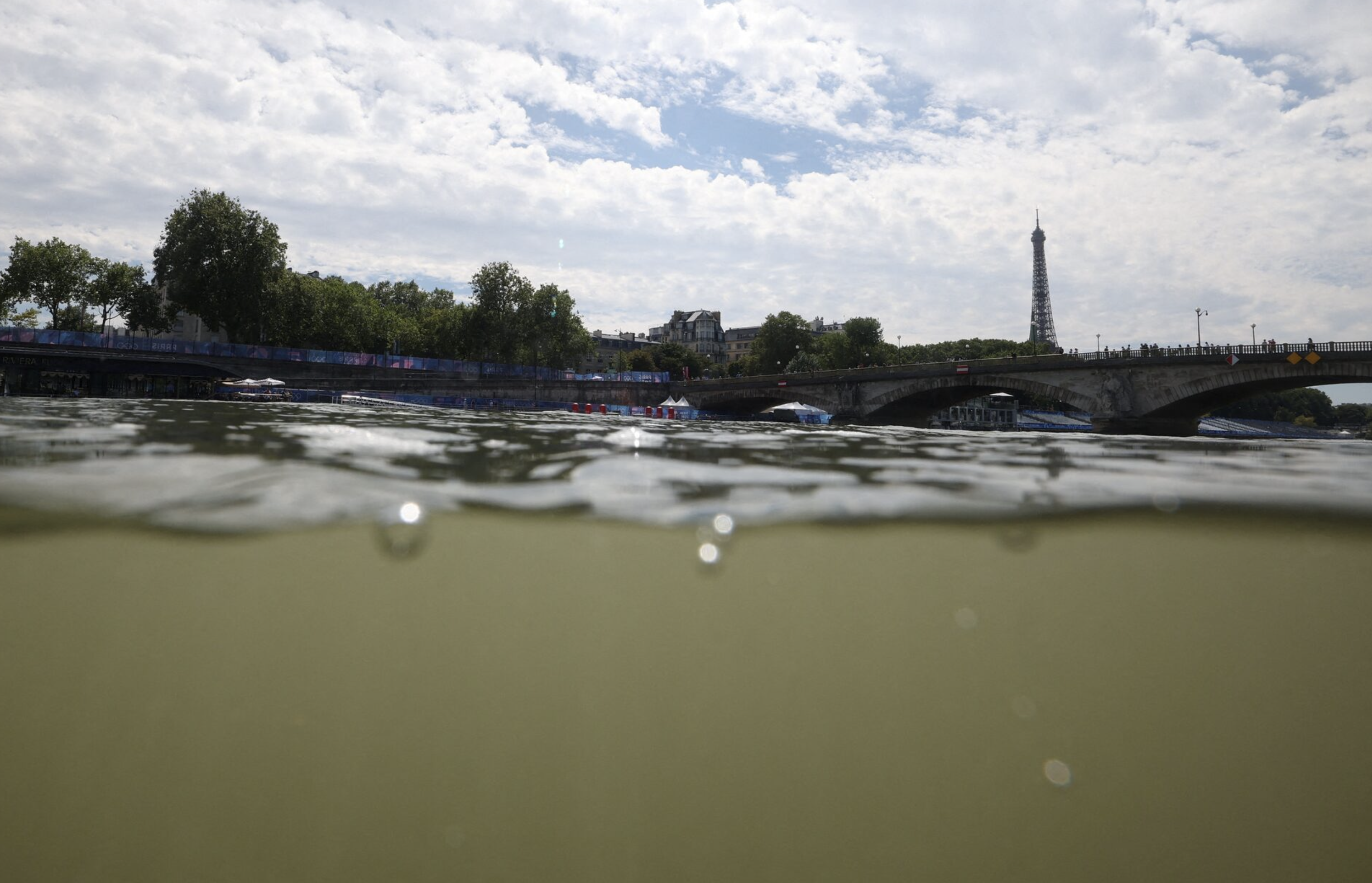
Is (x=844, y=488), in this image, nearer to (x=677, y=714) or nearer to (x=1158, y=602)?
(x=1158, y=602)

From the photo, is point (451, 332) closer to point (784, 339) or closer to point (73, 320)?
point (73, 320)

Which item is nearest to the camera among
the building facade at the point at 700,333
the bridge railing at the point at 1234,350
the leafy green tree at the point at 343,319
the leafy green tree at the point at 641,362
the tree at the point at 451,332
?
the bridge railing at the point at 1234,350

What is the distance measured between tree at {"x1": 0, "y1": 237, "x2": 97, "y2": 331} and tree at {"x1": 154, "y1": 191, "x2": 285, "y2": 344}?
811cm

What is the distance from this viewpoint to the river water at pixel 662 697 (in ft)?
4.50

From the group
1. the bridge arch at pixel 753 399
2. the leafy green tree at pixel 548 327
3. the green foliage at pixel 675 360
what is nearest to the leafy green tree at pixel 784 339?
the green foliage at pixel 675 360

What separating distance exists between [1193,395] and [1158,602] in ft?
156

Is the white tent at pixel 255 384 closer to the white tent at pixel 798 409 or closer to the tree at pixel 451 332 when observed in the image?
the tree at pixel 451 332

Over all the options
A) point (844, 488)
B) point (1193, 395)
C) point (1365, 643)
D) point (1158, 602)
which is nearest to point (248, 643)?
point (1158, 602)

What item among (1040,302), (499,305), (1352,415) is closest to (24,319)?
(499,305)

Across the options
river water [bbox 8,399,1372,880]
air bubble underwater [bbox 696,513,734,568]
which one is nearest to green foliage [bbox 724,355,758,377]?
air bubble underwater [bbox 696,513,734,568]

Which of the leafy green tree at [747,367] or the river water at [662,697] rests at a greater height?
the leafy green tree at [747,367]

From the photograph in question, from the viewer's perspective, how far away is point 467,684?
1.91 m

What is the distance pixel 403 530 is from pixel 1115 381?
49.4 meters

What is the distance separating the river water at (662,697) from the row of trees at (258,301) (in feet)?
202
